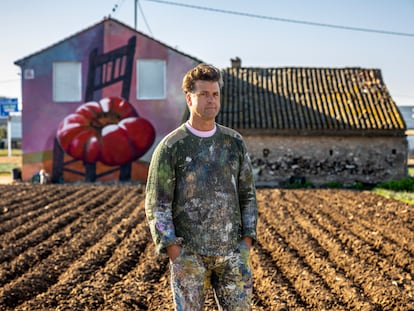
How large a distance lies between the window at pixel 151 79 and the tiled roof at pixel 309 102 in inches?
85.7

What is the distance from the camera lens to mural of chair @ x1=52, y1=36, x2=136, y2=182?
18.4m

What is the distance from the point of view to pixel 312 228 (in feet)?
30.3

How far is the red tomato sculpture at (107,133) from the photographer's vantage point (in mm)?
18219

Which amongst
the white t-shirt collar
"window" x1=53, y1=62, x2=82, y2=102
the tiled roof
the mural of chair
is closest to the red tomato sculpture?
the mural of chair

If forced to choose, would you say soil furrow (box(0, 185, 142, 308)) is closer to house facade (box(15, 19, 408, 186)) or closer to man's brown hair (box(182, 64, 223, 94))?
man's brown hair (box(182, 64, 223, 94))

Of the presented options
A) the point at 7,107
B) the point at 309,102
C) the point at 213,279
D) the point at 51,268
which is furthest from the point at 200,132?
the point at 7,107

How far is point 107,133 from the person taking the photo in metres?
18.2

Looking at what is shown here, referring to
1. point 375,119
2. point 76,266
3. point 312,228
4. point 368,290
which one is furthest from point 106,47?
point 368,290

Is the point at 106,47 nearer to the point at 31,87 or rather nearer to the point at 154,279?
the point at 31,87

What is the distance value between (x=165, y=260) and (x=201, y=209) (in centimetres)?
434

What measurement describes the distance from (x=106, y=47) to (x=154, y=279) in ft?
44.0

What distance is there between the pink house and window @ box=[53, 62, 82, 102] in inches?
1.3

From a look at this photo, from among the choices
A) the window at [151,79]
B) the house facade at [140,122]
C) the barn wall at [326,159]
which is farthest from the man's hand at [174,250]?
the window at [151,79]

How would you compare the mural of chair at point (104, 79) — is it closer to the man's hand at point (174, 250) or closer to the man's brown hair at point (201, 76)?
the man's brown hair at point (201, 76)
